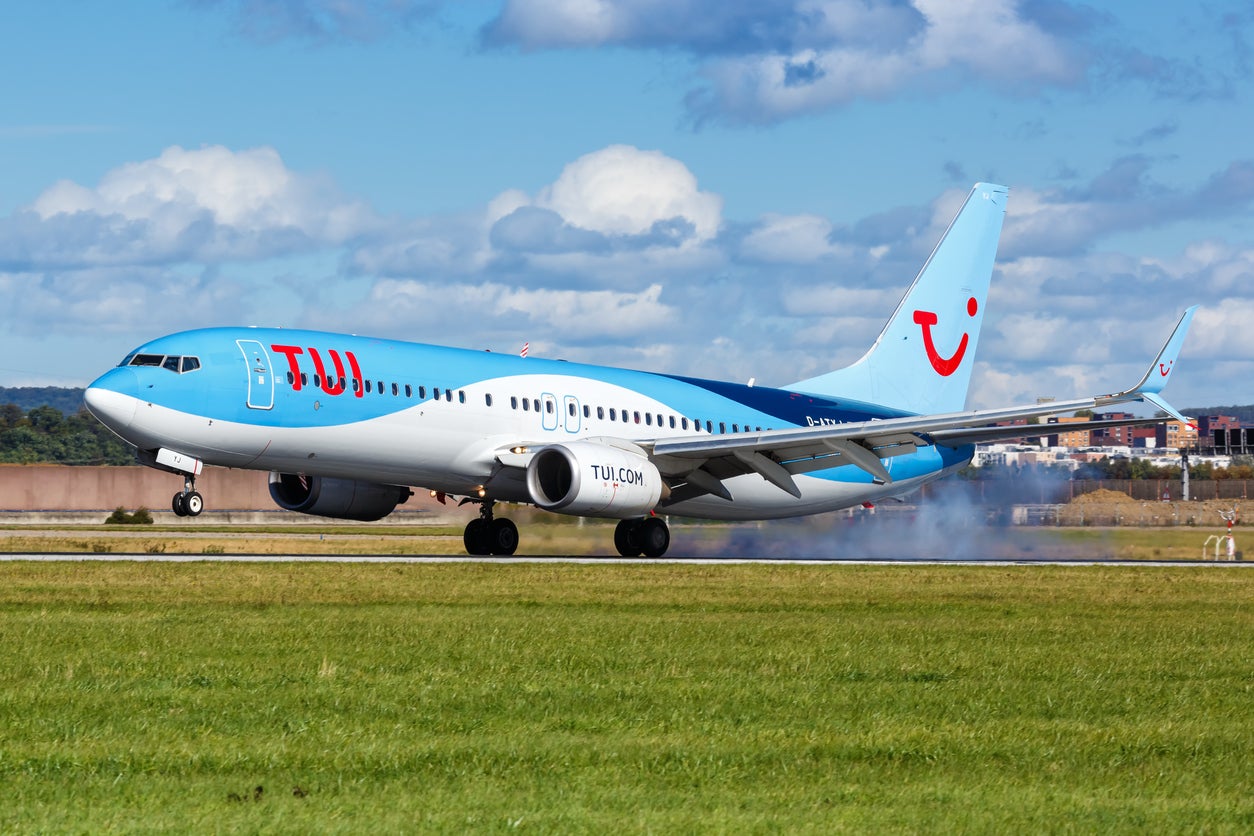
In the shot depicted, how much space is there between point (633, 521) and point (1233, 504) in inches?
2116

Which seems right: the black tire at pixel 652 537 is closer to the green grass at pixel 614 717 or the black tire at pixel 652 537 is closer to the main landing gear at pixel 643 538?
the main landing gear at pixel 643 538

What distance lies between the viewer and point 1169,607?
22.0 meters

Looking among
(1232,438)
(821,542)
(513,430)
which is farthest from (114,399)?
(1232,438)

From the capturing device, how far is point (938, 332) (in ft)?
146

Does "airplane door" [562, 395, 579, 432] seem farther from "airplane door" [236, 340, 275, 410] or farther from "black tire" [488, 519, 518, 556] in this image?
"airplane door" [236, 340, 275, 410]

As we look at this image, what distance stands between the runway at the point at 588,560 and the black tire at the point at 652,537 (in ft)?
1.89

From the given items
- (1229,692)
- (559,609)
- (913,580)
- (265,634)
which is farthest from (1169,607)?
(265,634)

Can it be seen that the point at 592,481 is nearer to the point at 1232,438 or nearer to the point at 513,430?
the point at 513,430

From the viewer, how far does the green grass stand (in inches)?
320

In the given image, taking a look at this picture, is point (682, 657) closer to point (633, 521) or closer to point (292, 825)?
point (292, 825)

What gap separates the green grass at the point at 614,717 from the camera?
8141 millimetres

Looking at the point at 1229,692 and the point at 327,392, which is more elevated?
the point at 327,392

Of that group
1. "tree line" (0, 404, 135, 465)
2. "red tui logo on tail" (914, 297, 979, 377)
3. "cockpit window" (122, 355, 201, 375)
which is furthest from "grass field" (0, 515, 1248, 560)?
"tree line" (0, 404, 135, 465)

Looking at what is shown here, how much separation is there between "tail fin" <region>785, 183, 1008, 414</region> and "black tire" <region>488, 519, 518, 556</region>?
10.2 meters
